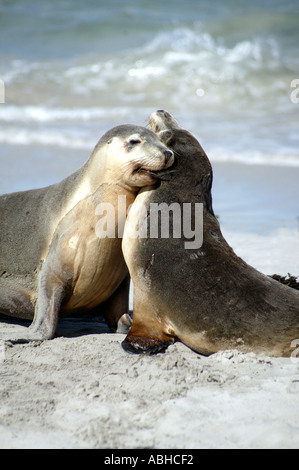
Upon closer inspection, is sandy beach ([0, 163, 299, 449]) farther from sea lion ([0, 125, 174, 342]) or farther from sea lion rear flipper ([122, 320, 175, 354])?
sea lion ([0, 125, 174, 342])

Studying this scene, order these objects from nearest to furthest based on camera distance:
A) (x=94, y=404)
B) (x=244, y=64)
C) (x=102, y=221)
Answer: (x=94, y=404)
(x=102, y=221)
(x=244, y=64)

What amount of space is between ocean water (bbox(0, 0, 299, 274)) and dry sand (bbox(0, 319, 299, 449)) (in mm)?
4062

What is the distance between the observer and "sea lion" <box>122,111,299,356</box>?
439 cm

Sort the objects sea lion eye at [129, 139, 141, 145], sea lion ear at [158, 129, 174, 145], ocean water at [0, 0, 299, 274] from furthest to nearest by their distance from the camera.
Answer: ocean water at [0, 0, 299, 274], sea lion ear at [158, 129, 174, 145], sea lion eye at [129, 139, 141, 145]

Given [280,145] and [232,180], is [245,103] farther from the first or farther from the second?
[232,180]

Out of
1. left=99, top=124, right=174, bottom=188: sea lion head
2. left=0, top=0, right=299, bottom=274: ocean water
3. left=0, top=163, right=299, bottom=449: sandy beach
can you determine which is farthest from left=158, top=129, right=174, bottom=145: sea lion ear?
left=0, top=0, right=299, bottom=274: ocean water

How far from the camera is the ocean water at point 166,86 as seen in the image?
36.1 feet

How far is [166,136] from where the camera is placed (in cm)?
498

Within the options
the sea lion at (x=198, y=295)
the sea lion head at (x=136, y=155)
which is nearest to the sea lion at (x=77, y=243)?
the sea lion head at (x=136, y=155)

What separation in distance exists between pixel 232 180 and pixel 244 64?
9850 millimetres

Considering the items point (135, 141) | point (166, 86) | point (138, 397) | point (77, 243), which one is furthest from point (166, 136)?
point (166, 86)

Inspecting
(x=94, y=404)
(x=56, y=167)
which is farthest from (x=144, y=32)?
(x=94, y=404)

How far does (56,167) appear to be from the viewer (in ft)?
37.8

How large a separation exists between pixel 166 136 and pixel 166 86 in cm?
1375
